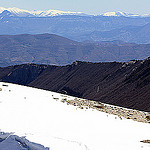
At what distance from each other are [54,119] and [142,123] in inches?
173

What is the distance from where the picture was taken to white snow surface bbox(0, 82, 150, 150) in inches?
387

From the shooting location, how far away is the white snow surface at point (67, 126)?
32.2ft

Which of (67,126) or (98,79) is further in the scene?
(98,79)

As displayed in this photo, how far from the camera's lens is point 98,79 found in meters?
78.9

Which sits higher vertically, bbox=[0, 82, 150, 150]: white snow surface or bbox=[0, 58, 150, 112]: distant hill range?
bbox=[0, 58, 150, 112]: distant hill range

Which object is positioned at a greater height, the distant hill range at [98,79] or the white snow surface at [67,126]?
the distant hill range at [98,79]

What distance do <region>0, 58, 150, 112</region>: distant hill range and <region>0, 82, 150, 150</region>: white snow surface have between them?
81.9 feet

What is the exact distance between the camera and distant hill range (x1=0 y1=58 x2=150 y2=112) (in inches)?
1932

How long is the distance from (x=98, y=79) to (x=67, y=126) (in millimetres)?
67514

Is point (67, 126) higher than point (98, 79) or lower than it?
lower

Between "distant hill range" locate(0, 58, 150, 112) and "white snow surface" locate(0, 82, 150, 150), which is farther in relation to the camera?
"distant hill range" locate(0, 58, 150, 112)

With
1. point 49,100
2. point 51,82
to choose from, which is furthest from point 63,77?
point 49,100

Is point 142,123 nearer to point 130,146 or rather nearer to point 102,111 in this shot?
point 102,111

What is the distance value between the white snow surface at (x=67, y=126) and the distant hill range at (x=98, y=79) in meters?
25.0
